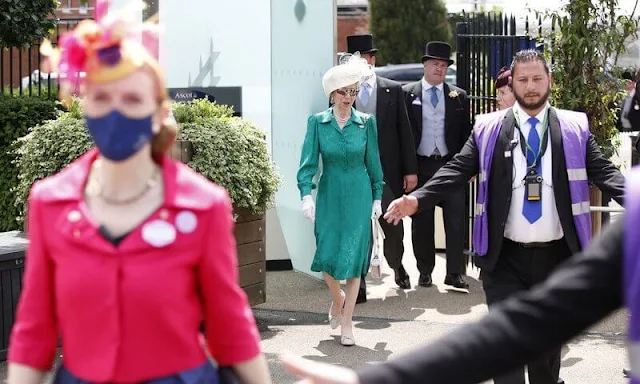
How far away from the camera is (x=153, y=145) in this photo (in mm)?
3211

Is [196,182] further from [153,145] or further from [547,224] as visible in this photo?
[547,224]

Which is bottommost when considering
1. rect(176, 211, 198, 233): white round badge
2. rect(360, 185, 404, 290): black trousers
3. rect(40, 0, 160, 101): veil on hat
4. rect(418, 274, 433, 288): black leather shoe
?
rect(418, 274, 433, 288): black leather shoe

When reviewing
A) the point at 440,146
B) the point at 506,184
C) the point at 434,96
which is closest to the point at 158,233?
the point at 506,184

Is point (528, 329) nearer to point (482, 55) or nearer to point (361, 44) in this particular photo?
point (482, 55)

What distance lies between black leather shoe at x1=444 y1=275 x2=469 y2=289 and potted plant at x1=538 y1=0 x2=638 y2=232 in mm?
1412

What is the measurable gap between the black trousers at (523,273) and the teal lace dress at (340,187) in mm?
2612

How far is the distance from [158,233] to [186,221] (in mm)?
76

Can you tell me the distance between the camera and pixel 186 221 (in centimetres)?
311

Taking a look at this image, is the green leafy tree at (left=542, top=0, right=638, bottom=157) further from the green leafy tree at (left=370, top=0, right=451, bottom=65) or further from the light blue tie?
the green leafy tree at (left=370, top=0, right=451, bottom=65)

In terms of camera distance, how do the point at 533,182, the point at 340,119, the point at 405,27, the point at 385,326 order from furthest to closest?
the point at 405,27, the point at 385,326, the point at 340,119, the point at 533,182

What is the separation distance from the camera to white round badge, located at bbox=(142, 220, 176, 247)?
10.1ft

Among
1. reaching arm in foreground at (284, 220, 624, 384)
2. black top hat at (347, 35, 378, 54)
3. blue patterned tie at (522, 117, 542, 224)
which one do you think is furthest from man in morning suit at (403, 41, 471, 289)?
reaching arm in foreground at (284, 220, 624, 384)

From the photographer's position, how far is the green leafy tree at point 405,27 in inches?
1491

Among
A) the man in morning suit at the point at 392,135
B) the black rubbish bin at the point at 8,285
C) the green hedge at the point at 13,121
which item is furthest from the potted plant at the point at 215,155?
the man in morning suit at the point at 392,135
